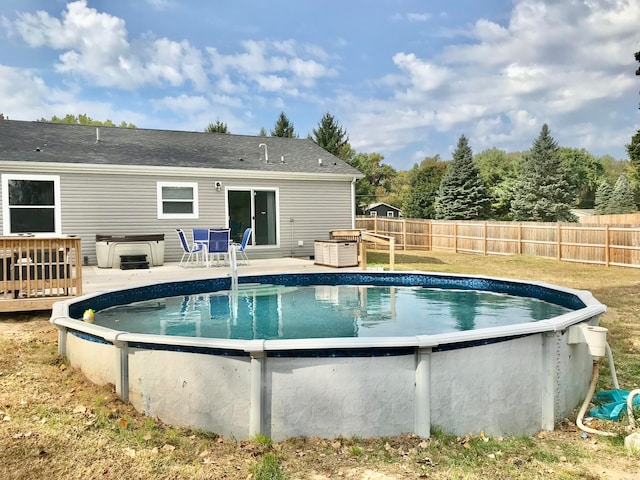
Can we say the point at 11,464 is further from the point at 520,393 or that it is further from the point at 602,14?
the point at 602,14

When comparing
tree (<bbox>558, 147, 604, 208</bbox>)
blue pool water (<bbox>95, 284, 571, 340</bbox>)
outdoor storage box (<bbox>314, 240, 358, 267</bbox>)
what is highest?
tree (<bbox>558, 147, 604, 208</bbox>)

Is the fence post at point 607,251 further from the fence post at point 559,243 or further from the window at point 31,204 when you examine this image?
the window at point 31,204

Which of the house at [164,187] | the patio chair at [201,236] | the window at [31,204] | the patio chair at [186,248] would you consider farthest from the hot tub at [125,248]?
the window at [31,204]

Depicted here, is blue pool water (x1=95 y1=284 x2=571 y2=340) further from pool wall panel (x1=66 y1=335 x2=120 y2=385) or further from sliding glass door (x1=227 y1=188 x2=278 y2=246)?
sliding glass door (x1=227 y1=188 x2=278 y2=246)

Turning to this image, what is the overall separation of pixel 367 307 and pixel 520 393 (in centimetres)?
380

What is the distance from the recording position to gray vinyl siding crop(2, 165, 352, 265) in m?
11.8

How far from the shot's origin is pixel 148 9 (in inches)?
805

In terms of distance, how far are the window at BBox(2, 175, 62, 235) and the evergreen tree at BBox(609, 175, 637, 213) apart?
41.5 meters

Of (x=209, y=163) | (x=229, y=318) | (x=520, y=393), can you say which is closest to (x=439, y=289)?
(x=229, y=318)

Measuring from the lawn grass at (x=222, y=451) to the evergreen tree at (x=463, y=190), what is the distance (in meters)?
27.2

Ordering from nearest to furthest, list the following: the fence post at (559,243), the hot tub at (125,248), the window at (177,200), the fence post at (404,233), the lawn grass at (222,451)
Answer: the lawn grass at (222,451) < the hot tub at (125,248) < the window at (177,200) < the fence post at (559,243) < the fence post at (404,233)

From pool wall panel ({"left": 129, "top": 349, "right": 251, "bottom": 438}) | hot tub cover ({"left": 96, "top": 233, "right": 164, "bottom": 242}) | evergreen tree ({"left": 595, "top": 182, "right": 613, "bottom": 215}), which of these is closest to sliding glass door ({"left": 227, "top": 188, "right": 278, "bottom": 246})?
hot tub cover ({"left": 96, "top": 233, "right": 164, "bottom": 242})

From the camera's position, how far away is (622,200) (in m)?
40.5

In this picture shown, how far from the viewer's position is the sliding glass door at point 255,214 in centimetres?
1359
